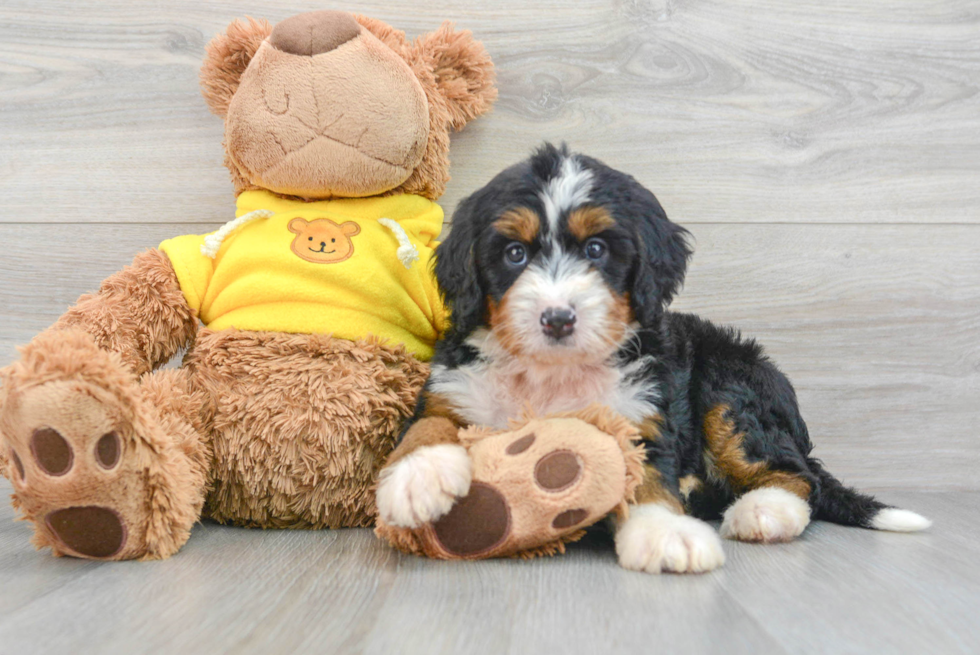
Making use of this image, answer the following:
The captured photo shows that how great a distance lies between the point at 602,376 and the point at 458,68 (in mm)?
1061

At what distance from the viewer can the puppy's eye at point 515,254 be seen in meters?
1.76

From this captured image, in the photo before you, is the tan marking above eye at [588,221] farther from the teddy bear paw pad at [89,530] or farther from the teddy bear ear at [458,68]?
the teddy bear paw pad at [89,530]

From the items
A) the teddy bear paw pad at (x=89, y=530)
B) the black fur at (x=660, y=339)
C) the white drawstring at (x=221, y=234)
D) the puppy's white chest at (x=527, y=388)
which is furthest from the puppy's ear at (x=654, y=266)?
the teddy bear paw pad at (x=89, y=530)

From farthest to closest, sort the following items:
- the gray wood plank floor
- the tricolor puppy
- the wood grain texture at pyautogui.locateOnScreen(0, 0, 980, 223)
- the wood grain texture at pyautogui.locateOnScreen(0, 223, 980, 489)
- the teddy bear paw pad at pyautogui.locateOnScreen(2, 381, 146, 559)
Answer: the wood grain texture at pyautogui.locateOnScreen(0, 223, 980, 489) → the wood grain texture at pyautogui.locateOnScreen(0, 0, 980, 223) → the tricolor puppy → the teddy bear paw pad at pyautogui.locateOnScreen(2, 381, 146, 559) → the gray wood plank floor

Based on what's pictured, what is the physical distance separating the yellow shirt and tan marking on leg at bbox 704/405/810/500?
81cm

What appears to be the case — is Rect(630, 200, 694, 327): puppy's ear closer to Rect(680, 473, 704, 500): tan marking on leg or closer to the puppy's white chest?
the puppy's white chest

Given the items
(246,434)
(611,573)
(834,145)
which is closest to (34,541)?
(246,434)

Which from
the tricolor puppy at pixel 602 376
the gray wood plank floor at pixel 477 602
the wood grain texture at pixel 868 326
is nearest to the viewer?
the gray wood plank floor at pixel 477 602

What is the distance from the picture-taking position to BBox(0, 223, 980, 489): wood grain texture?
2.64 m

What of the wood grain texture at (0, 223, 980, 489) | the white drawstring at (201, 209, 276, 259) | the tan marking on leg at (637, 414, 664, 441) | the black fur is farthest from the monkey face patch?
the wood grain texture at (0, 223, 980, 489)

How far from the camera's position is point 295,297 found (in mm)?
1992

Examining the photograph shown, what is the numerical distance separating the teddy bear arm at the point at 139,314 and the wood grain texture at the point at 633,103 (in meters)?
0.60

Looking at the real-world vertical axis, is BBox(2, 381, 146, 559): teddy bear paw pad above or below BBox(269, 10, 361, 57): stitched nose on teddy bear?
below

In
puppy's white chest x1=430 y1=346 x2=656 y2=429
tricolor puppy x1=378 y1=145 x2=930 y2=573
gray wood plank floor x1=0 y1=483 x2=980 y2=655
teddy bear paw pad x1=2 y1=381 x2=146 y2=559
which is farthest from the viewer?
puppy's white chest x1=430 y1=346 x2=656 y2=429
